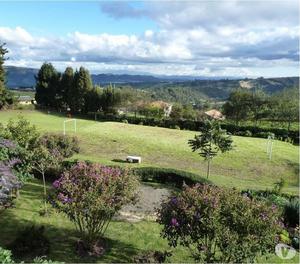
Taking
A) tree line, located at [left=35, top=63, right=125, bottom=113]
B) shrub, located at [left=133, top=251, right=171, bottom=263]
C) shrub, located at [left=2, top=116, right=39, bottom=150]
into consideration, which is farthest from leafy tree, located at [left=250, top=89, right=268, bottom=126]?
shrub, located at [left=133, top=251, right=171, bottom=263]

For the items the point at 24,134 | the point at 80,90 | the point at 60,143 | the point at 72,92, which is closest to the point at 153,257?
the point at 24,134

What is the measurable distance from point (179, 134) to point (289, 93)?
36.8 meters

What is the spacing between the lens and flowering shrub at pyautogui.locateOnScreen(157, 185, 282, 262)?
10.3 meters

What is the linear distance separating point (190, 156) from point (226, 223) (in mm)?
26509

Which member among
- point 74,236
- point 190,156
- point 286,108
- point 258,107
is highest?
point 286,108

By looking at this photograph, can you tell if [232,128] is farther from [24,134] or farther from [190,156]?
[24,134]

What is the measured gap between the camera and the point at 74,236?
49.6 feet

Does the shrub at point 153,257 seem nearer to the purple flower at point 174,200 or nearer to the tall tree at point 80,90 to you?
the purple flower at point 174,200

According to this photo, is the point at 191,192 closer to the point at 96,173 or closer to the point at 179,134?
the point at 96,173

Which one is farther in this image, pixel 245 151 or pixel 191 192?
pixel 245 151

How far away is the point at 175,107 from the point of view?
78.1m

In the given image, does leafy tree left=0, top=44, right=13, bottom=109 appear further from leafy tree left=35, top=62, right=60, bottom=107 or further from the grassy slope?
the grassy slope

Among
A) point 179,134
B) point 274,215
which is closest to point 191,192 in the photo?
point 274,215

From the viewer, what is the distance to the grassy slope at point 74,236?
13.7 metres
